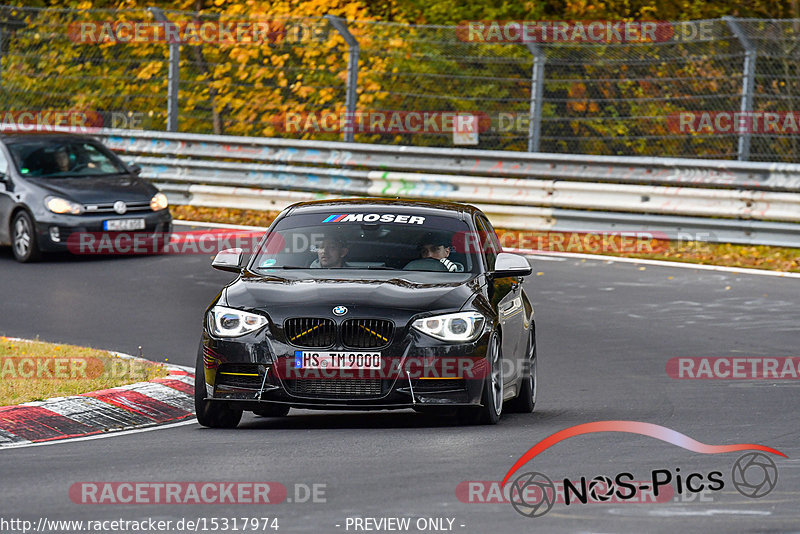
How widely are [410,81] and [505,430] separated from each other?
14374 mm

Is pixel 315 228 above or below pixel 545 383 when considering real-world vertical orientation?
above

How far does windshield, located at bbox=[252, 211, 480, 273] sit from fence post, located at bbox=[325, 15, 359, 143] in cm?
1242

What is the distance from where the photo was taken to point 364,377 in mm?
9227

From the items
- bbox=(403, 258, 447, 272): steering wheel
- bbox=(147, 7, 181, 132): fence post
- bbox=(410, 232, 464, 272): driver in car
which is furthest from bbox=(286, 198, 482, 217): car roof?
bbox=(147, 7, 181, 132): fence post

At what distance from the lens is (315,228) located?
34.9 feet

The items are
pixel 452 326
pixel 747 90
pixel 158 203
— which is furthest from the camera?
pixel 747 90

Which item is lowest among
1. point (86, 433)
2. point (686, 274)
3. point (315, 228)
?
point (686, 274)

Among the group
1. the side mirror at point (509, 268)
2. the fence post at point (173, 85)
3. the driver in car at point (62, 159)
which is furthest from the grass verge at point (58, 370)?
the fence post at point (173, 85)

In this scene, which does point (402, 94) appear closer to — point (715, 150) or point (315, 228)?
point (715, 150)

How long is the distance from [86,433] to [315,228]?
2065mm

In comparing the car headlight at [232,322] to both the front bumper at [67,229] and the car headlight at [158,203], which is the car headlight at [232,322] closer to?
the front bumper at [67,229]

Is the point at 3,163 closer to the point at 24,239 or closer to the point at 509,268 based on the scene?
the point at 24,239

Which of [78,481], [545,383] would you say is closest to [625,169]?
[545,383]

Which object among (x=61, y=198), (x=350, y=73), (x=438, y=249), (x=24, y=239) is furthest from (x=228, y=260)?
(x=350, y=73)
